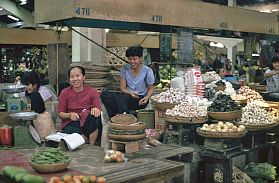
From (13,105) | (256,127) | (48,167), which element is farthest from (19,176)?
(256,127)

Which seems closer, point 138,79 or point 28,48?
point 138,79

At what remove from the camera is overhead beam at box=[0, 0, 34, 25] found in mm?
14868

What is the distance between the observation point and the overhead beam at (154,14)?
14.5 feet

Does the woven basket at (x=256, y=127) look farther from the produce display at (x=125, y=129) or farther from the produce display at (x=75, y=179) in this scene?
the produce display at (x=75, y=179)

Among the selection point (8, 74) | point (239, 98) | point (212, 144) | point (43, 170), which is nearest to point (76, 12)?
point (43, 170)

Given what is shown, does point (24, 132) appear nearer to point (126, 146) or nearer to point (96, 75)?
point (126, 146)

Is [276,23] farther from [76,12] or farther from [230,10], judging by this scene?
[76,12]

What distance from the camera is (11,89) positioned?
19.9 ft

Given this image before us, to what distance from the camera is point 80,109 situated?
4652 millimetres

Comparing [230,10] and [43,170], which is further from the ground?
[230,10]

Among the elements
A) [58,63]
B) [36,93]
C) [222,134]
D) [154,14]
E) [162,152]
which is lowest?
[162,152]

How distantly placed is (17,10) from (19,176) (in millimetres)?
13894

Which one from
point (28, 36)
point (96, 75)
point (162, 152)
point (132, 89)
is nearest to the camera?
point (162, 152)

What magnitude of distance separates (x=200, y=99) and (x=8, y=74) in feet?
29.6
